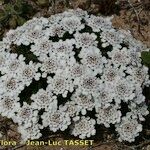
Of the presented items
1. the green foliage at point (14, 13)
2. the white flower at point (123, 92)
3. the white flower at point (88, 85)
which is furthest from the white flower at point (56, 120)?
the green foliage at point (14, 13)

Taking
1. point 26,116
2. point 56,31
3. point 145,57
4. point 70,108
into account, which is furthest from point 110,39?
point 26,116

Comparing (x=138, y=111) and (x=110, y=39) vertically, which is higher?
(x=110, y=39)

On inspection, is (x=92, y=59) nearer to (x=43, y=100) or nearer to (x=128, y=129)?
(x=43, y=100)

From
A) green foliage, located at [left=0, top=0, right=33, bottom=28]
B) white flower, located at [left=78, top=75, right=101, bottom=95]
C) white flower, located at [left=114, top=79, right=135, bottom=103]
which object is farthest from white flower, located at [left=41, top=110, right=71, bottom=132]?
green foliage, located at [left=0, top=0, right=33, bottom=28]

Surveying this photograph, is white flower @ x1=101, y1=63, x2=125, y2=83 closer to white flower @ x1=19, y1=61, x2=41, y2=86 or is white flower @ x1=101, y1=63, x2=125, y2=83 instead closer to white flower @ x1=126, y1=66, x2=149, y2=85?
white flower @ x1=126, y1=66, x2=149, y2=85

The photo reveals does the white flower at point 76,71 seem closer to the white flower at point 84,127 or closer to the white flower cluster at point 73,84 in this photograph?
the white flower cluster at point 73,84
